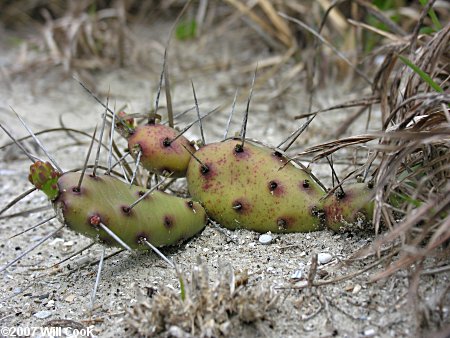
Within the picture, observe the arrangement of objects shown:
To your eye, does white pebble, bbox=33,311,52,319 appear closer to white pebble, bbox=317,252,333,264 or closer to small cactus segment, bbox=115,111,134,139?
small cactus segment, bbox=115,111,134,139

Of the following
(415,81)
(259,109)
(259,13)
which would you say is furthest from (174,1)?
(415,81)

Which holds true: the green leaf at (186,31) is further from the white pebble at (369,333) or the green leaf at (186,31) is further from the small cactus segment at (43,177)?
the white pebble at (369,333)

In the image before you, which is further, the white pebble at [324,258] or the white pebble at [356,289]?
the white pebble at [324,258]

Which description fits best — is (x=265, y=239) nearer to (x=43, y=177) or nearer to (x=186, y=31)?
(x=43, y=177)

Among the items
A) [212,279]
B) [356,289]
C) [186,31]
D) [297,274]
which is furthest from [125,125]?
[186,31]

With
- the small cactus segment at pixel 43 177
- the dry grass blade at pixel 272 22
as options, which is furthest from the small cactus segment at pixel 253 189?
the dry grass blade at pixel 272 22

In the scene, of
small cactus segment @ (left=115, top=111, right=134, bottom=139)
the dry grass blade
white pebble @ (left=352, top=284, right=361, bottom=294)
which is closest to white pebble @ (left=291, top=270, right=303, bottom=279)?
white pebble @ (left=352, top=284, right=361, bottom=294)
